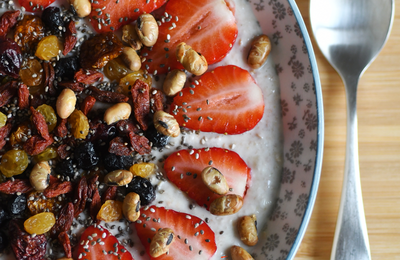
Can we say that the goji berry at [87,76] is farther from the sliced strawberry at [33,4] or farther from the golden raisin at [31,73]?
the sliced strawberry at [33,4]

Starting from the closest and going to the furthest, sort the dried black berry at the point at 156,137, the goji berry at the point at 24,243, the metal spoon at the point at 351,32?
1. the goji berry at the point at 24,243
2. the dried black berry at the point at 156,137
3. the metal spoon at the point at 351,32

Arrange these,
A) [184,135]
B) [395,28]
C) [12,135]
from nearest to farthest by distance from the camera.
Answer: [12,135] < [184,135] < [395,28]

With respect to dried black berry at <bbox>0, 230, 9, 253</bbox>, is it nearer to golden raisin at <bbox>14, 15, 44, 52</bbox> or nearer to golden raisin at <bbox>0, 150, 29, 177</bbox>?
golden raisin at <bbox>0, 150, 29, 177</bbox>

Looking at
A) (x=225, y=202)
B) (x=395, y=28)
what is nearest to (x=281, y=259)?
(x=225, y=202)

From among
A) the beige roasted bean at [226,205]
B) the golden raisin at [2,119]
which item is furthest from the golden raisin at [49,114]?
the beige roasted bean at [226,205]

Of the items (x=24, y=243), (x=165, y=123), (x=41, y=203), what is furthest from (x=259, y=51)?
(x=24, y=243)

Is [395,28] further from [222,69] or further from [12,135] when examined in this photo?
[12,135]

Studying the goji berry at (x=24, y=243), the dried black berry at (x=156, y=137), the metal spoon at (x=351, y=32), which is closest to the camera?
the goji berry at (x=24, y=243)

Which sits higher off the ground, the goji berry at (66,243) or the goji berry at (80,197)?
the goji berry at (80,197)
